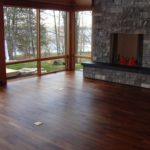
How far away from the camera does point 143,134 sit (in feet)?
12.0

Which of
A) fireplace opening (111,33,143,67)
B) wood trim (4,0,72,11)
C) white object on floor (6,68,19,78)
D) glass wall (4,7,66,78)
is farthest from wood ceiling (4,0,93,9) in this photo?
white object on floor (6,68,19,78)

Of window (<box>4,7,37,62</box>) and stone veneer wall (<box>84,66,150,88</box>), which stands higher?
window (<box>4,7,37,62</box>)

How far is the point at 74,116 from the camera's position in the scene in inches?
170

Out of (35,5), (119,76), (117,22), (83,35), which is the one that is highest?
(35,5)

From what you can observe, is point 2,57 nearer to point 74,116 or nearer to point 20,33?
point 20,33

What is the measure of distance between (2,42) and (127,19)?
3.31 meters

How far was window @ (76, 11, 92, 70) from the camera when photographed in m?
7.90

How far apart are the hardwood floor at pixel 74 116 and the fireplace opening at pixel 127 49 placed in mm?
866

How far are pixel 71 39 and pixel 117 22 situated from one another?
1998mm

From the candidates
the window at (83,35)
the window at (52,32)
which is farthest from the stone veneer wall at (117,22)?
the window at (52,32)

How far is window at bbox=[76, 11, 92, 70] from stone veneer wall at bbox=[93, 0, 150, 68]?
1.87 feet

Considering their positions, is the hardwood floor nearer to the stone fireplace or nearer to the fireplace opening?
the stone fireplace

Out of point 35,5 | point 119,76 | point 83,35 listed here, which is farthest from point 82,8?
point 119,76

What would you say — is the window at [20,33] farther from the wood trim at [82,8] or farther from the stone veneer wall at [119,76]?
the stone veneer wall at [119,76]
